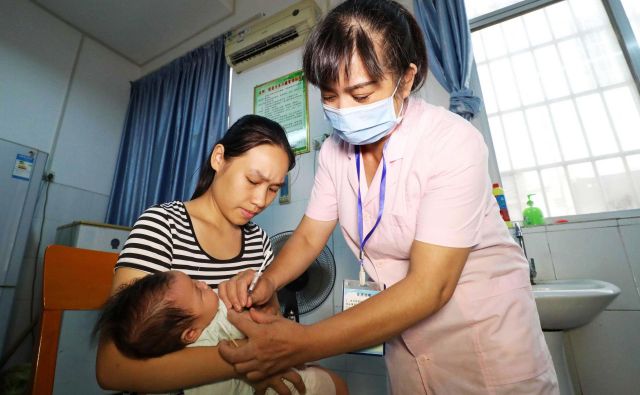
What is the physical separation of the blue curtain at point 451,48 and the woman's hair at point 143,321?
196cm

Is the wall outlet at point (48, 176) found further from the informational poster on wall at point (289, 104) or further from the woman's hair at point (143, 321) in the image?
the woman's hair at point (143, 321)

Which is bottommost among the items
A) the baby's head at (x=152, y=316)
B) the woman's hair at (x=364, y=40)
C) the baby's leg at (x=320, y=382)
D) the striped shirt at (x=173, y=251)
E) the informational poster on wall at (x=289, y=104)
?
the baby's leg at (x=320, y=382)

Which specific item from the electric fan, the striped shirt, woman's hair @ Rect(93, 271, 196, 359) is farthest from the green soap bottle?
woman's hair @ Rect(93, 271, 196, 359)

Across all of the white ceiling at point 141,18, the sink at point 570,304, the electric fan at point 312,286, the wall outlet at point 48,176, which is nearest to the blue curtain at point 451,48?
the sink at point 570,304

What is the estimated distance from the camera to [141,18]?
10.6ft

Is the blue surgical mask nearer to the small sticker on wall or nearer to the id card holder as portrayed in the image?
the id card holder

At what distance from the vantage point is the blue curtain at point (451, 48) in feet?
6.45

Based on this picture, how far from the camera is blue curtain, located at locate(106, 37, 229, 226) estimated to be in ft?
9.53


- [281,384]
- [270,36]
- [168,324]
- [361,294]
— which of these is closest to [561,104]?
[361,294]

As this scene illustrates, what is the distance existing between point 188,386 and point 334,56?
878 mm

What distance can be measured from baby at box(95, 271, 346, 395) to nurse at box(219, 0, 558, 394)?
0.08m

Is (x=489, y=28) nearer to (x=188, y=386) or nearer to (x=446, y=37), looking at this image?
(x=446, y=37)

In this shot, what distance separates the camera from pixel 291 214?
94.7 inches

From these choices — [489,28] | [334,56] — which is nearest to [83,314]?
[334,56]
